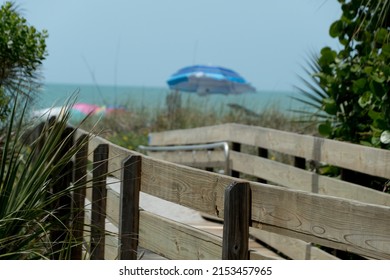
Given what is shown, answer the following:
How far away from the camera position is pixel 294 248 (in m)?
6.66

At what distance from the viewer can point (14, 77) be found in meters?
6.48

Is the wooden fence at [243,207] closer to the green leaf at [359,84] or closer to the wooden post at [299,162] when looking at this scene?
the wooden post at [299,162]

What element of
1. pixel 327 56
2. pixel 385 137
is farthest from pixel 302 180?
pixel 327 56

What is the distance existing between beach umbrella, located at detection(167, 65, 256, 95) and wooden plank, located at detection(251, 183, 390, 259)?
4817 cm

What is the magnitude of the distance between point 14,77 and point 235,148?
326cm

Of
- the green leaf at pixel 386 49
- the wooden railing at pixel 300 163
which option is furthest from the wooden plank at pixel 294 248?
the green leaf at pixel 386 49

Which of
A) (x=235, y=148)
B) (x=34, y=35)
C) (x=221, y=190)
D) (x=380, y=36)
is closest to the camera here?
(x=221, y=190)

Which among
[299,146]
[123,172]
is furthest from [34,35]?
[299,146]

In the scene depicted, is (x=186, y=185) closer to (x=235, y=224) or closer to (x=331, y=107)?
(x=235, y=224)

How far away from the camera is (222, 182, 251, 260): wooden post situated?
354 cm

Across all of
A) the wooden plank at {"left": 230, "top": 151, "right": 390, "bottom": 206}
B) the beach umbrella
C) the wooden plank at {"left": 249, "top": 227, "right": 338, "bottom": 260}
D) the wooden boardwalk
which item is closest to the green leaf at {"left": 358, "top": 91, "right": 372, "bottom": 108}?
the wooden plank at {"left": 230, "top": 151, "right": 390, "bottom": 206}

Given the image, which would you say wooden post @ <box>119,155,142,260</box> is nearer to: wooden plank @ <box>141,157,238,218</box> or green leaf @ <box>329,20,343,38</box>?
wooden plank @ <box>141,157,238,218</box>
